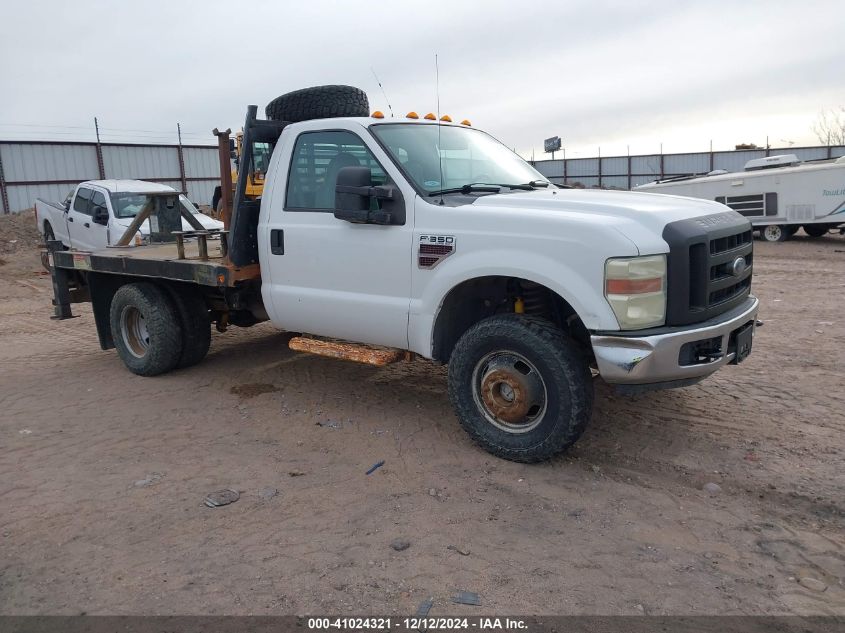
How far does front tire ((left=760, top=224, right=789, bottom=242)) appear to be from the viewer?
56.5ft

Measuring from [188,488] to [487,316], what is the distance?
2.31 metres

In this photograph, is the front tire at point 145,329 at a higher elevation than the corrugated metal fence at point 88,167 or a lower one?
lower

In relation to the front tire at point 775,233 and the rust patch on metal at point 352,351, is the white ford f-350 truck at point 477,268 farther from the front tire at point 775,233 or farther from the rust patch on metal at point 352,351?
the front tire at point 775,233

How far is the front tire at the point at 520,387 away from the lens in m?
4.14

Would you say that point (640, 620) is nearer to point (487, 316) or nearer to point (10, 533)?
point (487, 316)

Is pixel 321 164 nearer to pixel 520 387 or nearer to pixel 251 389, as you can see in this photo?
pixel 251 389

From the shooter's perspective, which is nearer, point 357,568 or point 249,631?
point 249,631

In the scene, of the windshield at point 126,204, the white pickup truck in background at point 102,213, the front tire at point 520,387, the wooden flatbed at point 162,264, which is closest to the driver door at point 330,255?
the wooden flatbed at point 162,264

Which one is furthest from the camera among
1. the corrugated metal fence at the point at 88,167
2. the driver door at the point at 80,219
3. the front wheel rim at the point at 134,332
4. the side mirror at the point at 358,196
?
the corrugated metal fence at the point at 88,167

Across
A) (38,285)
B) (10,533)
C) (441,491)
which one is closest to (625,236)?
(441,491)

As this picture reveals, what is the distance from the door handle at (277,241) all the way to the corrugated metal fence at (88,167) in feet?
56.7

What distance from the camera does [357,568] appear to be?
3.32m

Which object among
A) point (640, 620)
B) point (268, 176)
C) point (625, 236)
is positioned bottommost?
point (640, 620)

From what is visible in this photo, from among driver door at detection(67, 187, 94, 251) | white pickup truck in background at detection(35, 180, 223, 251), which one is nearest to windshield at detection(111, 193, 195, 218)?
white pickup truck in background at detection(35, 180, 223, 251)
